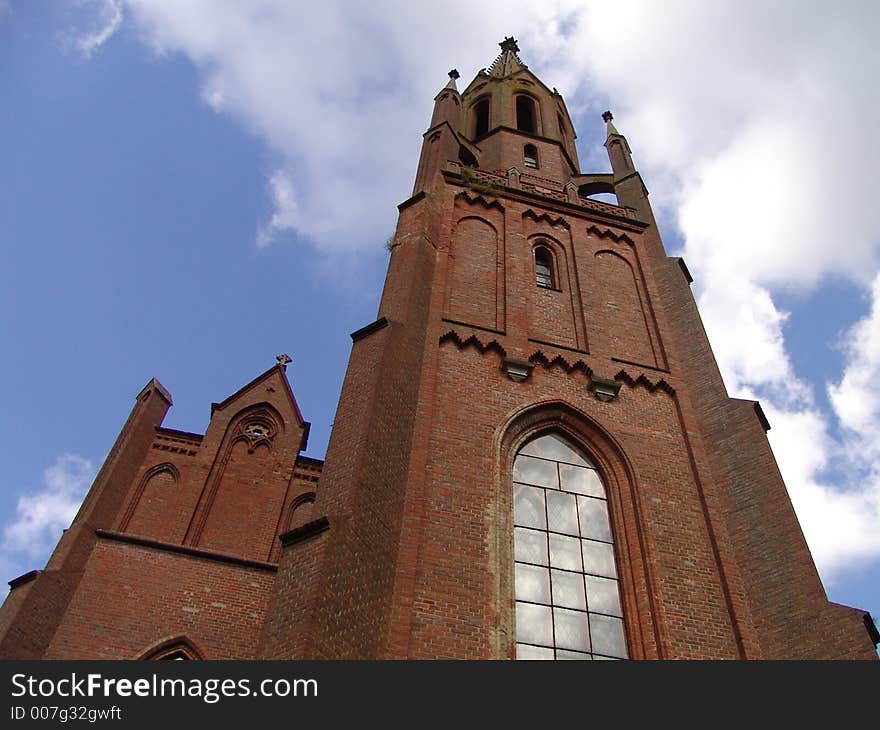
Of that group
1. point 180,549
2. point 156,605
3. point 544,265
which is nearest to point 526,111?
point 544,265

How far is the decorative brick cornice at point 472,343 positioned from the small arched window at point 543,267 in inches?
113

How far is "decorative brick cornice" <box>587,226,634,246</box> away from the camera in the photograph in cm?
1718

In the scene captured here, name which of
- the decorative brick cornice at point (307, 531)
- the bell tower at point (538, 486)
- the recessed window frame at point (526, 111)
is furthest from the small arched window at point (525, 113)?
the decorative brick cornice at point (307, 531)

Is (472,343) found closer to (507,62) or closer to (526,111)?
(526,111)

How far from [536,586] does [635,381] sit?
14.8ft

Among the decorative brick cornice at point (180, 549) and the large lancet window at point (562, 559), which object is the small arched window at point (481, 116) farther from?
the decorative brick cornice at point (180, 549)

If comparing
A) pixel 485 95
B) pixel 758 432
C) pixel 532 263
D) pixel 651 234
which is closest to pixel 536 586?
pixel 758 432

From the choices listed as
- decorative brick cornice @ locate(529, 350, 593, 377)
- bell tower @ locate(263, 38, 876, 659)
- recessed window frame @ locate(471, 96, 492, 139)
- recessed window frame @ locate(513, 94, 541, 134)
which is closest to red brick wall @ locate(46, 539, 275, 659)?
bell tower @ locate(263, 38, 876, 659)

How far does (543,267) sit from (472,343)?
164 inches

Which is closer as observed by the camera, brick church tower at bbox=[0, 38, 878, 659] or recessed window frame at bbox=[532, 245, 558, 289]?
brick church tower at bbox=[0, 38, 878, 659]

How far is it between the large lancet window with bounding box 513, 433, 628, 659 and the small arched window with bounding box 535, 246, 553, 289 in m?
4.55

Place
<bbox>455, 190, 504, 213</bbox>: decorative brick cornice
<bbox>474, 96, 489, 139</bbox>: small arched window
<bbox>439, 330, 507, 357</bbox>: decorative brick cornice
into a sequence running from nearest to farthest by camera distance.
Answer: <bbox>439, 330, 507, 357</bbox>: decorative brick cornice < <bbox>455, 190, 504, 213</bbox>: decorative brick cornice < <bbox>474, 96, 489, 139</bbox>: small arched window

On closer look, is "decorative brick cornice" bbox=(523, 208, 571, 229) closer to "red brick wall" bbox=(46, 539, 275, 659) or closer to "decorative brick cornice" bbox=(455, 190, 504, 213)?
"decorative brick cornice" bbox=(455, 190, 504, 213)

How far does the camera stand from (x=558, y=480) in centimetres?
1120
